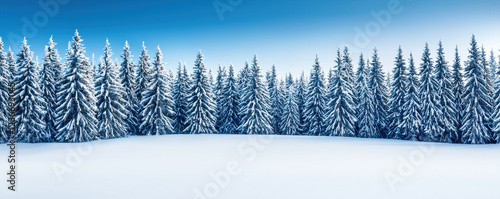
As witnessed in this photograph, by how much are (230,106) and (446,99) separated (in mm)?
31946

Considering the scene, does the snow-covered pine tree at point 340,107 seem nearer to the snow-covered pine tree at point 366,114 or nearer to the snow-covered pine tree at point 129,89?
the snow-covered pine tree at point 366,114

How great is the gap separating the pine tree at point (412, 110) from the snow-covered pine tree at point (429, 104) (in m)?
0.60

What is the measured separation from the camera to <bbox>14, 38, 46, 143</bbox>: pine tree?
3000cm

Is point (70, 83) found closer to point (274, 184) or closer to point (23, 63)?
point (23, 63)

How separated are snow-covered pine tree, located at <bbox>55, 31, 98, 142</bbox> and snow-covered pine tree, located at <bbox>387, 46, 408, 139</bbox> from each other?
40.1 m

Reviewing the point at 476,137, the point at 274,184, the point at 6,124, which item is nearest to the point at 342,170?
the point at 274,184

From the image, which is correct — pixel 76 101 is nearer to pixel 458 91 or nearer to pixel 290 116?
pixel 290 116

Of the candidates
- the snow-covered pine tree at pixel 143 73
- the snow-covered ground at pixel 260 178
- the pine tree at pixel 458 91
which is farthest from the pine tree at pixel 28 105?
the pine tree at pixel 458 91

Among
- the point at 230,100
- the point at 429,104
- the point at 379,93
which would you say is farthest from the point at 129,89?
the point at 429,104

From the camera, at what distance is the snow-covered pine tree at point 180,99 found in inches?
1811

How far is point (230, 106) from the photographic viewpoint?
49219 millimetres

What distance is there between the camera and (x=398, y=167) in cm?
1320

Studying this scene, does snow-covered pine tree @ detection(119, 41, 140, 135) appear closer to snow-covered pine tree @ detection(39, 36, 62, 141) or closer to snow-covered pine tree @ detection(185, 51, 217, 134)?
snow-covered pine tree @ detection(185, 51, 217, 134)

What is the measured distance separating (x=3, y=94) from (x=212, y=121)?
25740 mm
